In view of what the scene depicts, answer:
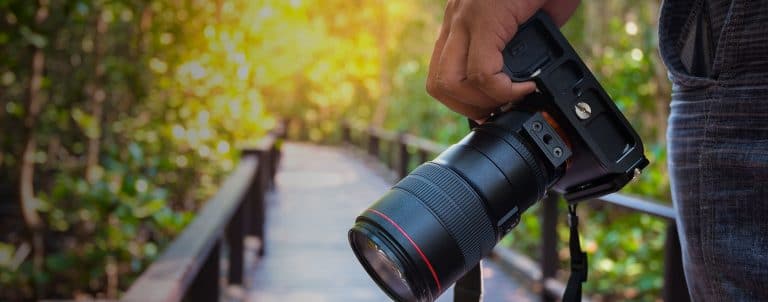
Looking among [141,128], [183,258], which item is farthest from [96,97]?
[183,258]

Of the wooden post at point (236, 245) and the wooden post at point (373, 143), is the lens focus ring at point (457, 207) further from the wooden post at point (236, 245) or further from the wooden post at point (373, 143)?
the wooden post at point (373, 143)

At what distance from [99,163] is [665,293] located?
280cm

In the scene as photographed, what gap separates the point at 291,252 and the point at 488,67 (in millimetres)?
5069

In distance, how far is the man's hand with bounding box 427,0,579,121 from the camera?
Answer: 97cm

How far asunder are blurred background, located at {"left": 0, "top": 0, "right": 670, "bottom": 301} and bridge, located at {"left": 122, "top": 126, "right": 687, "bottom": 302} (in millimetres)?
413

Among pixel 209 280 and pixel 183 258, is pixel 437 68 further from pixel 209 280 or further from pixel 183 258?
pixel 209 280

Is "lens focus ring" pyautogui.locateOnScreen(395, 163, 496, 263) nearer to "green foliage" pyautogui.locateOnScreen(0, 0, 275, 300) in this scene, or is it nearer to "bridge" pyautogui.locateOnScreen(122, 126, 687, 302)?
"bridge" pyautogui.locateOnScreen(122, 126, 687, 302)

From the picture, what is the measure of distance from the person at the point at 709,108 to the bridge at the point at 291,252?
82 cm

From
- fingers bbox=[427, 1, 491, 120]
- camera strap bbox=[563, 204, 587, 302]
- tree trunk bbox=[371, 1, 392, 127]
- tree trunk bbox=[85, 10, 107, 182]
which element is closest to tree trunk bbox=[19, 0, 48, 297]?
tree trunk bbox=[85, 10, 107, 182]

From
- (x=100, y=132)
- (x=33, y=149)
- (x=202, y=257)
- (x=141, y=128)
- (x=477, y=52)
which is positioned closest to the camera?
(x=477, y=52)

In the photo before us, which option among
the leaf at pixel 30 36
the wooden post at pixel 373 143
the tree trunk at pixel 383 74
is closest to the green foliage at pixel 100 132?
the leaf at pixel 30 36

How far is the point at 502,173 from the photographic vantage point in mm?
1032

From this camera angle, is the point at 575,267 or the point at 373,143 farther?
the point at 373,143

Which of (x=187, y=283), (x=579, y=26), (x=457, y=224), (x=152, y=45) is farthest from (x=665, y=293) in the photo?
(x=579, y=26)
